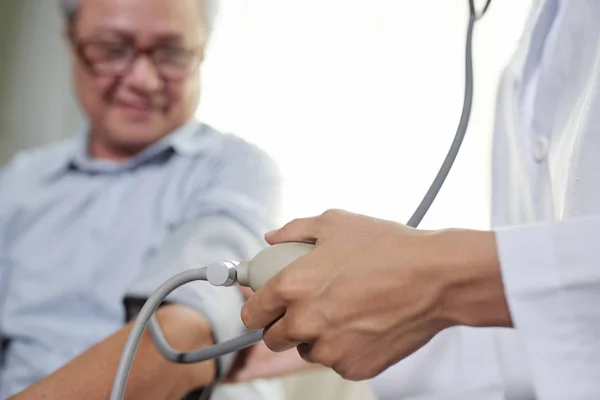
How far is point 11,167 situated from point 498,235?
3.24 ft

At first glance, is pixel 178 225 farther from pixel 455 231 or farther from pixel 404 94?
pixel 455 231

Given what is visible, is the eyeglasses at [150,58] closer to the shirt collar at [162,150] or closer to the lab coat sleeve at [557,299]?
the shirt collar at [162,150]

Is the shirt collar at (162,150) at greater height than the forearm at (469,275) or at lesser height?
lesser

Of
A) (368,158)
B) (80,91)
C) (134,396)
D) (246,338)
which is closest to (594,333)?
(246,338)

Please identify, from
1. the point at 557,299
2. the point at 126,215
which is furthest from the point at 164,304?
the point at 557,299

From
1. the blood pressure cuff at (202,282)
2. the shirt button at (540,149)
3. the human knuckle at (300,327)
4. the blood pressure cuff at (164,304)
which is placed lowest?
the blood pressure cuff at (164,304)

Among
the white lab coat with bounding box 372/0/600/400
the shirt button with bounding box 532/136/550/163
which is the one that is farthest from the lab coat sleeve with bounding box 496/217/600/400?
the shirt button with bounding box 532/136/550/163

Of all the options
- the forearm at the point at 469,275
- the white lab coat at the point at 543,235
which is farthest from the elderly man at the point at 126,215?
the forearm at the point at 469,275

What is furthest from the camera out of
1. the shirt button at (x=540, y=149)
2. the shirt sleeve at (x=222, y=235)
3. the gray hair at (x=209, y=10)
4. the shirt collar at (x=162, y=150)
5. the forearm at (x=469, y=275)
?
the gray hair at (x=209, y=10)

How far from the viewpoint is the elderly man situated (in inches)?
27.7

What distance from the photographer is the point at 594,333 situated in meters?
0.36

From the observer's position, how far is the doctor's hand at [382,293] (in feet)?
1.16

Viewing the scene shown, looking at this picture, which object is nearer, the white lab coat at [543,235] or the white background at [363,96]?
the white lab coat at [543,235]

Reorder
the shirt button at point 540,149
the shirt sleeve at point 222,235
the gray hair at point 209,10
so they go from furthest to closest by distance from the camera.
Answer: the gray hair at point 209,10 → the shirt sleeve at point 222,235 → the shirt button at point 540,149
